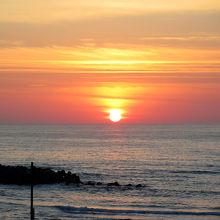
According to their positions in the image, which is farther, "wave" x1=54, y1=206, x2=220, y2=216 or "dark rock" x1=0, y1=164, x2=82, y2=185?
"dark rock" x1=0, y1=164, x2=82, y2=185

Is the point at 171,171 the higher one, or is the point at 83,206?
the point at 171,171

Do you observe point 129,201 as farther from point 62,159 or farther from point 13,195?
point 62,159

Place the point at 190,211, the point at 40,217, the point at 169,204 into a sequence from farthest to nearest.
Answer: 1. the point at 169,204
2. the point at 190,211
3. the point at 40,217

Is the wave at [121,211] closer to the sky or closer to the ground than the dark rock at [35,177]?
closer to the ground

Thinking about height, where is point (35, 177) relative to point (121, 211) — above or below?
above

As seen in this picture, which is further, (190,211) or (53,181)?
(53,181)

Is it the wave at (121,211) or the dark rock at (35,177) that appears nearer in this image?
the wave at (121,211)

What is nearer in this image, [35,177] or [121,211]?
[121,211]

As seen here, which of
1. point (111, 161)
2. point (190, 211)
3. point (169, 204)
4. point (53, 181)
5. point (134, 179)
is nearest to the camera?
point (190, 211)

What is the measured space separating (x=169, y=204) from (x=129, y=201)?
3.65m

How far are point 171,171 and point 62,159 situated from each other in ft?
79.8

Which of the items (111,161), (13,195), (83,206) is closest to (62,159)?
(111,161)

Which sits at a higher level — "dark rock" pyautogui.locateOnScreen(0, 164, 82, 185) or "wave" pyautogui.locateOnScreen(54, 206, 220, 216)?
"dark rock" pyautogui.locateOnScreen(0, 164, 82, 185)

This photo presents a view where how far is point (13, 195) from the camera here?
36.5 m
